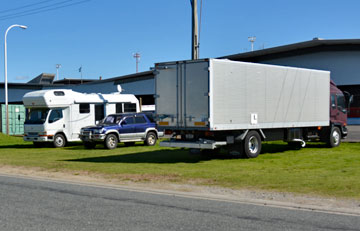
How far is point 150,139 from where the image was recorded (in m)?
25.2

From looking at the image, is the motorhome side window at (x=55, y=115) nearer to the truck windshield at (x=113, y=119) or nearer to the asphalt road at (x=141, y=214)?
the truck windshield at (x=113, y=119)

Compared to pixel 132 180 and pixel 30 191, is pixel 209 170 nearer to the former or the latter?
pixel 132 180

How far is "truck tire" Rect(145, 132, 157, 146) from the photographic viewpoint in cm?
2503

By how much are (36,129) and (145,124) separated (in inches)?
229

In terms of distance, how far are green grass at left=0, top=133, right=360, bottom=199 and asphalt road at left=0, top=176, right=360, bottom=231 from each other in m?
2.22

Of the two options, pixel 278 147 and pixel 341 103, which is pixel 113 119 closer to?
pixel 278 147

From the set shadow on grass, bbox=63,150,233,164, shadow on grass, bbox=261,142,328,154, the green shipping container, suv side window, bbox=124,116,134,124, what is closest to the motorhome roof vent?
suv side window, bbox=124,116,134,124

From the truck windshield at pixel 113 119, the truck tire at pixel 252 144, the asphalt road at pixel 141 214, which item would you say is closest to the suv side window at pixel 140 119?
the truck windshield at pixel 113 119

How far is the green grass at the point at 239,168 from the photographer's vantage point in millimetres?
11358

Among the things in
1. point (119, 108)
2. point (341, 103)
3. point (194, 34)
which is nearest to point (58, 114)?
point (119, 108)

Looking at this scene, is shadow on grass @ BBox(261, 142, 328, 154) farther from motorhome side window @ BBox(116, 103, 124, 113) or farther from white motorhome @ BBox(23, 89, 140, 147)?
white motorhome @ BBox(23, 89, 140, 147)

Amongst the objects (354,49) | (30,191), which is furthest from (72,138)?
(354,49)

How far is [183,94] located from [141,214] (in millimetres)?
8971

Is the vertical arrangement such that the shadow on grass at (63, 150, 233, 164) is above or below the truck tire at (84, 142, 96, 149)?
below
